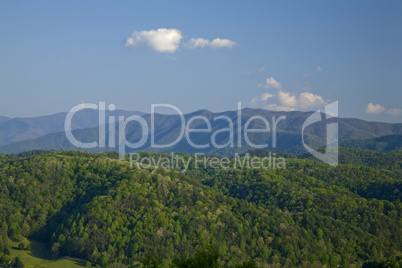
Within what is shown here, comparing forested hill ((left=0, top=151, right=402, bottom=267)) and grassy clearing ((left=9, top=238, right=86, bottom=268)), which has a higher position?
forested hill ((left=0, top=151, right=402, bottom=267))

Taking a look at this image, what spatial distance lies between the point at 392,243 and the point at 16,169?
145m

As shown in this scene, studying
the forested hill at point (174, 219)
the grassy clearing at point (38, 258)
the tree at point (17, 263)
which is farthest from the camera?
the forested hill at point (174, 219)

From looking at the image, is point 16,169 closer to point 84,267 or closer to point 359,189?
point 84,267

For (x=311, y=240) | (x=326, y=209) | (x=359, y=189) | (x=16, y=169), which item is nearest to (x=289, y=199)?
(x=326, y=209)

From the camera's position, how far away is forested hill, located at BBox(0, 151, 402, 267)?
419 ft

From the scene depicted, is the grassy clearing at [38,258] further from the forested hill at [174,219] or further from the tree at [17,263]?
the forested hill at [174,219]

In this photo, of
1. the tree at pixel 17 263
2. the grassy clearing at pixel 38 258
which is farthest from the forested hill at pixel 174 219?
the tree at pixel 17 263

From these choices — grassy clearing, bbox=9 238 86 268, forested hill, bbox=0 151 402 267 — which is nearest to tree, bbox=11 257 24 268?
grassy clearing, bbox=9 238 86 268

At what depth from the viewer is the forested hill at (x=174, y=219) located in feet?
419

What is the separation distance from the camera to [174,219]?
142 metres

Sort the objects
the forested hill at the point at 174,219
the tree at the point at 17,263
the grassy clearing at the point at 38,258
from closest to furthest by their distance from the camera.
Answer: the tree at the point at 17,263 < the grassy clearing at the point at 38,258 < the forested hill at the point at 174,219

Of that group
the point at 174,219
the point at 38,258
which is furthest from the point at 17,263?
the point at 174,219

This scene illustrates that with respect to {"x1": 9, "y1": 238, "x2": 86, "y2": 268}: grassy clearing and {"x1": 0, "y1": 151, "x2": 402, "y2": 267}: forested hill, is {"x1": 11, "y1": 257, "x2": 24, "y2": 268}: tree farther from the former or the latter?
{"x1": 0, "y1": 151, "x2": 402, "y2": 267}: forested hill

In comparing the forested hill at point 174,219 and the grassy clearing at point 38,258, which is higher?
the forested hill at point 174,219
